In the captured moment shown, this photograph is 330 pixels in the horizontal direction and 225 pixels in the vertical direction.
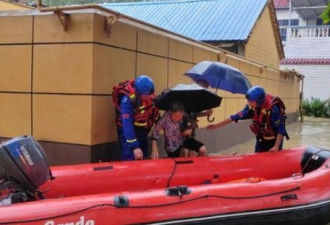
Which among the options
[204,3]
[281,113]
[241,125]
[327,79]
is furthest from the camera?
[327,79]

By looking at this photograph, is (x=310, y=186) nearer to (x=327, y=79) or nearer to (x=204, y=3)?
(x=204, y=3)

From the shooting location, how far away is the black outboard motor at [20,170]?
3.31m

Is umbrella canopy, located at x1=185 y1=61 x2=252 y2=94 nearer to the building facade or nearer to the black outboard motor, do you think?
the black outboard motor

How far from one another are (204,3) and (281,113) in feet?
34.8

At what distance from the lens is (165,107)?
190 inches

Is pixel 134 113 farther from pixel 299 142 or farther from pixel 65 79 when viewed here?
pixel 299 142

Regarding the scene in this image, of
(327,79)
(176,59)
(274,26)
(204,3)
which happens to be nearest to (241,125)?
(176,59)

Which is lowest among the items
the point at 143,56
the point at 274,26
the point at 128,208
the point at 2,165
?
the point at 128,208

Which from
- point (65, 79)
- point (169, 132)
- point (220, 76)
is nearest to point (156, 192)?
point (169, 132)

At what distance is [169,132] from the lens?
488 cm

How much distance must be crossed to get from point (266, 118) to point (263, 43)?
1074 cm

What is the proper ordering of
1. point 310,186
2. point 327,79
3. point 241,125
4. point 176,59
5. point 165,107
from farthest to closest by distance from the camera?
1. point 327,79
2. point 241,125
3. point 176,59
4. point 165,107
5. point 310,186

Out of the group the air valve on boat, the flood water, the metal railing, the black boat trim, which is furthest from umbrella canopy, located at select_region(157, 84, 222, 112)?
the metal railing

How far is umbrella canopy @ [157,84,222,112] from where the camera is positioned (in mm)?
4703
